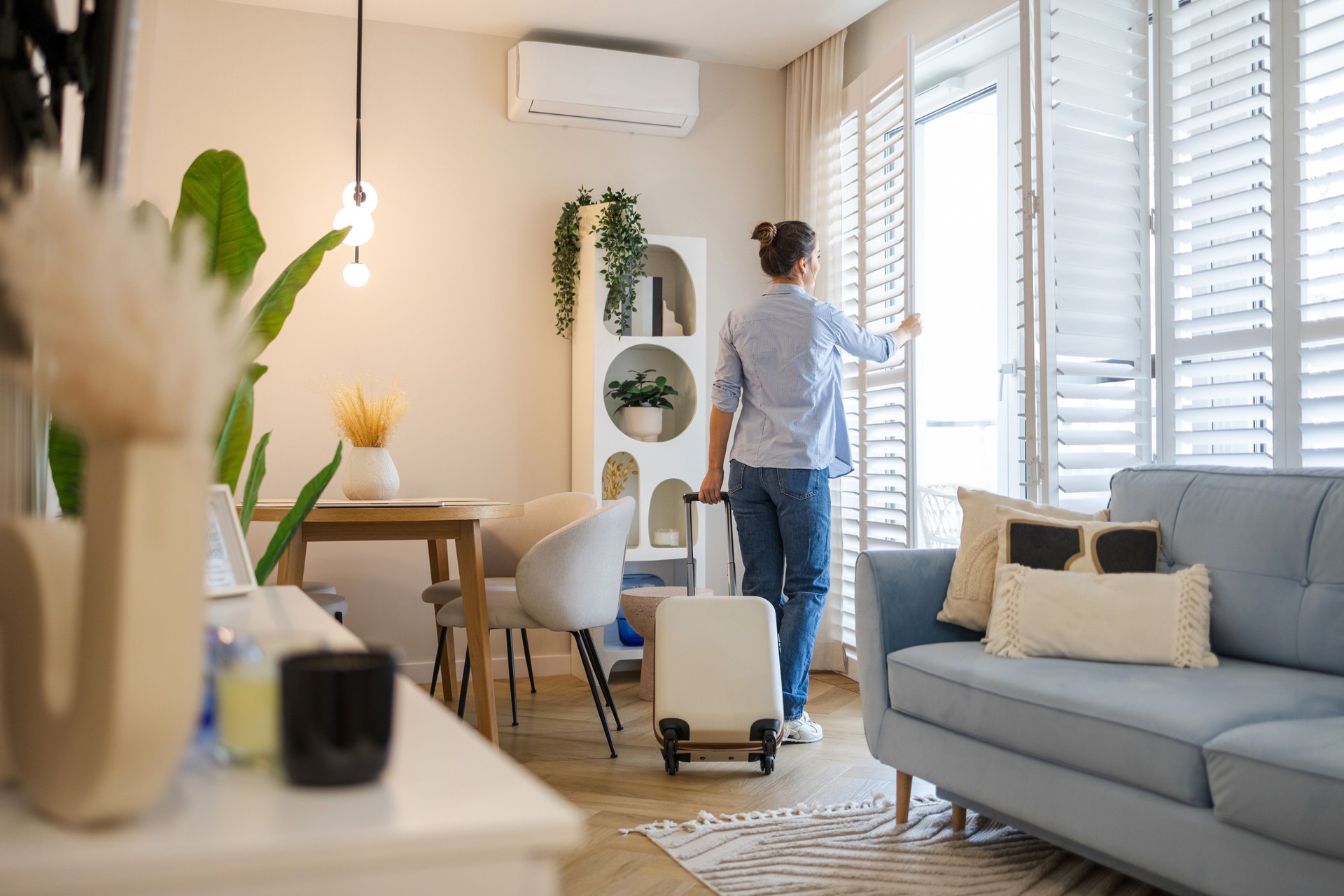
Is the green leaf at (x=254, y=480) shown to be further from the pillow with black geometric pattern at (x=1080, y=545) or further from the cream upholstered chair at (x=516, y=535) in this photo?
the cream upholstered chair at (x=516, y=535)

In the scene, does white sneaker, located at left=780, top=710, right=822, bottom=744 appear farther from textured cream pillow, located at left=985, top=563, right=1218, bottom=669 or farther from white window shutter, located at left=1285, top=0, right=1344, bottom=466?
white window shutter, located at left=1285, top=0, right=1344, bottom=466

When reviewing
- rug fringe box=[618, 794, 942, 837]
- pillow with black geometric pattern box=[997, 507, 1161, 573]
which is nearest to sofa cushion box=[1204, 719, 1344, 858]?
pillow with black geometric pattern box=[997, 507, 1161, 573]

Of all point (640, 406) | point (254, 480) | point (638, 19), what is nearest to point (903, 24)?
point (638, 19)

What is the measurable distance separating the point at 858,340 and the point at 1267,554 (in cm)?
148

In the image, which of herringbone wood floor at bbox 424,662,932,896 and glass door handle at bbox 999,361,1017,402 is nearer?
herringbone wood floor at bbox 424,662,932,896

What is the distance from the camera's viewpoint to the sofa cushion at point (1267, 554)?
2139mm

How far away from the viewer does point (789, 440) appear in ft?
10.8

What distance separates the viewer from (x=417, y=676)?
4359mm

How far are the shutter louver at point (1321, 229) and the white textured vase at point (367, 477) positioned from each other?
2.57 metres

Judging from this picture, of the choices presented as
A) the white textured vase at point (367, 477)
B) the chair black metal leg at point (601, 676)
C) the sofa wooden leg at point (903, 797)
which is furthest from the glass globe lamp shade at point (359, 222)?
the sofa wooden leg at point (903, 797)

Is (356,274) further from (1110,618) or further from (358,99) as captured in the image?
(1110,618)

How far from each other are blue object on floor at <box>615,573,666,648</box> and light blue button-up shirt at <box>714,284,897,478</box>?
1183 millimetres

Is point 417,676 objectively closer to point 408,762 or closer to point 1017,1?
point 1017,1

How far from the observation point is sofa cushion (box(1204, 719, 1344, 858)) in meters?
1.54
